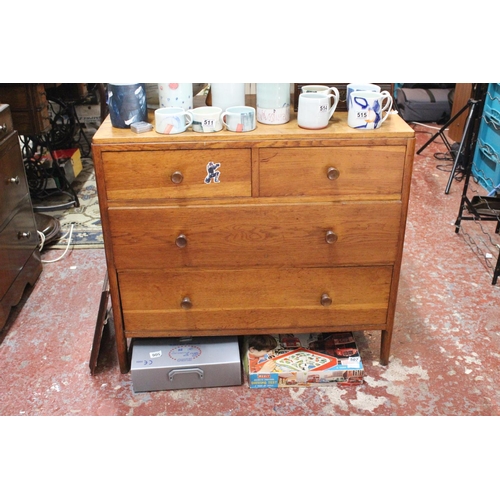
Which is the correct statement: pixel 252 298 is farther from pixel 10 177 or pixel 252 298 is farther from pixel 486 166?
pixel 486 166

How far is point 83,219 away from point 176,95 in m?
1.80

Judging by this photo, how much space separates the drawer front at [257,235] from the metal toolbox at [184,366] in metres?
0.35

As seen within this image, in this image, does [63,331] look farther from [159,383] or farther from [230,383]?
[230,383]

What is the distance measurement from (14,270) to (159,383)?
928 mm

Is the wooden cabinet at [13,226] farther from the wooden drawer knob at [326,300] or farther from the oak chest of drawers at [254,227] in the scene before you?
the wooden drawer knob at [326,300]

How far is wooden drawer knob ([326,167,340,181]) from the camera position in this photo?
1.73 metres

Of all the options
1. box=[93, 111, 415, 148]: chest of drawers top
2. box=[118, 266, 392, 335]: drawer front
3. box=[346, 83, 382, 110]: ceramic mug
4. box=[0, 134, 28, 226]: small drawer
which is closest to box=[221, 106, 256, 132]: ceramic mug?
box=[93, 111, 415, 148]: chest of drawers top

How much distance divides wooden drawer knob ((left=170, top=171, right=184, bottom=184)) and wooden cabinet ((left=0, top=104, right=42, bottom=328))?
1.02m

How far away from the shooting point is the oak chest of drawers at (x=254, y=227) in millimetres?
1704

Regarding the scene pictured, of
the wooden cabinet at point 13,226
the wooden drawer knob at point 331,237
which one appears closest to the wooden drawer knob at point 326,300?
the wooden drawer knob at point 331,237

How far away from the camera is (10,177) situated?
2432 millimetres

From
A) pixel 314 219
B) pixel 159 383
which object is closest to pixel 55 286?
pixel 159 383

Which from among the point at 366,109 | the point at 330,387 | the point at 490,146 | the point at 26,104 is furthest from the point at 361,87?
the point at 490,146

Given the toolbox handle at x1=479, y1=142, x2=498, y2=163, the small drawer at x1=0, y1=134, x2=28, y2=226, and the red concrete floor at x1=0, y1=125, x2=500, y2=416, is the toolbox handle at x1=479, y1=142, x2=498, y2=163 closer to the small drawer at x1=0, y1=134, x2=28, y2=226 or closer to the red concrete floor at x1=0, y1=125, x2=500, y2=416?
the red concrete floor at x1=0, y1=125, x2=500, y2=416
